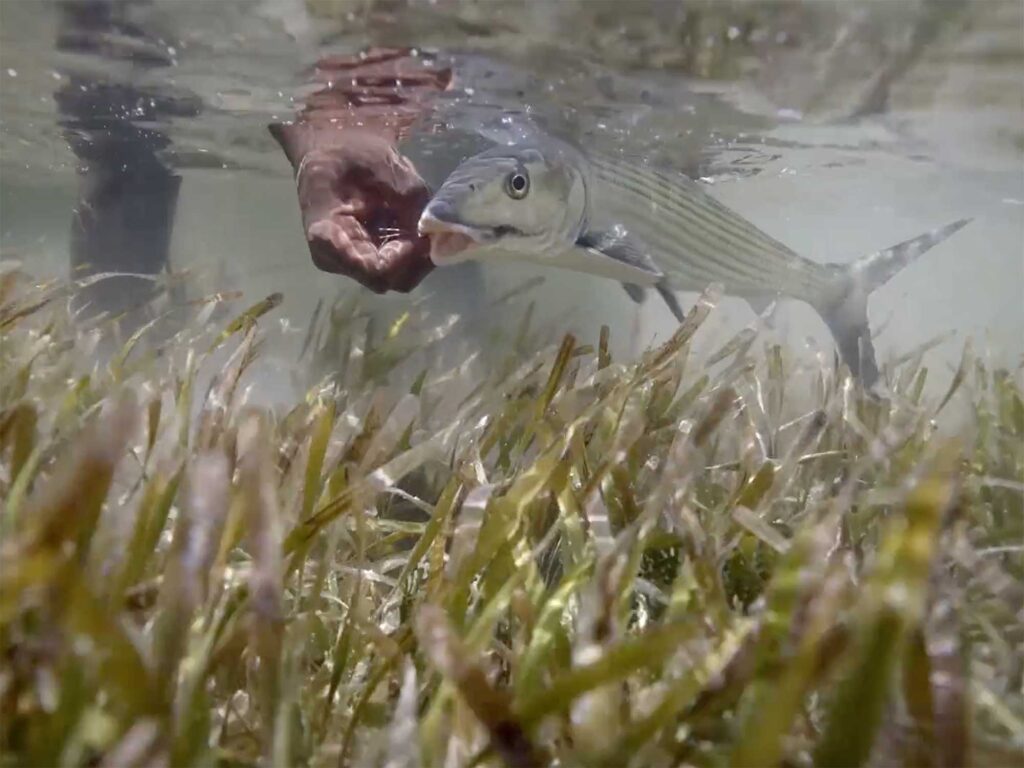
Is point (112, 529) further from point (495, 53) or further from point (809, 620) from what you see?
point (495, 53)

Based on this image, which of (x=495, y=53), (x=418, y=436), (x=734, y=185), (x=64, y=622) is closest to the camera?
(x=64, y=622)

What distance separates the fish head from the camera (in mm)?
4613

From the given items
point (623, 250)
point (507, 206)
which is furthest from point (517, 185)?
point (623, 250)

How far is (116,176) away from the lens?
10.4 meters

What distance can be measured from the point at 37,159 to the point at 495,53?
16.3m

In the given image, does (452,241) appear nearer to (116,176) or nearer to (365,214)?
(365,214)

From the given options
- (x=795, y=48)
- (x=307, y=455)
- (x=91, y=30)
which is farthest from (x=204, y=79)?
(x=307, y=455)

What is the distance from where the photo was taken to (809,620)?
3.57 ft

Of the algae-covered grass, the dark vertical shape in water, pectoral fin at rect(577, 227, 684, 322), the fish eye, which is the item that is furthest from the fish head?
the dark vertical shape in water

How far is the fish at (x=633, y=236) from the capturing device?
A: 4.83 meters

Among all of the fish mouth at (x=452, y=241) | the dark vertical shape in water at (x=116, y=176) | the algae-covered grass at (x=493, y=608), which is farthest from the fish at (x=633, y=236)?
the dark vertical shape in water at (x=116, y=176)

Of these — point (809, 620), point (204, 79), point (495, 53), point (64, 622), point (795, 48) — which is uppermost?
point (795, 48)

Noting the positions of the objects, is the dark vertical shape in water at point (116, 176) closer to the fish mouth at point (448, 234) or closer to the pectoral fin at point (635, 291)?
the fish mouth at point (448, 234)

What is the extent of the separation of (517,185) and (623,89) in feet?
13.0
